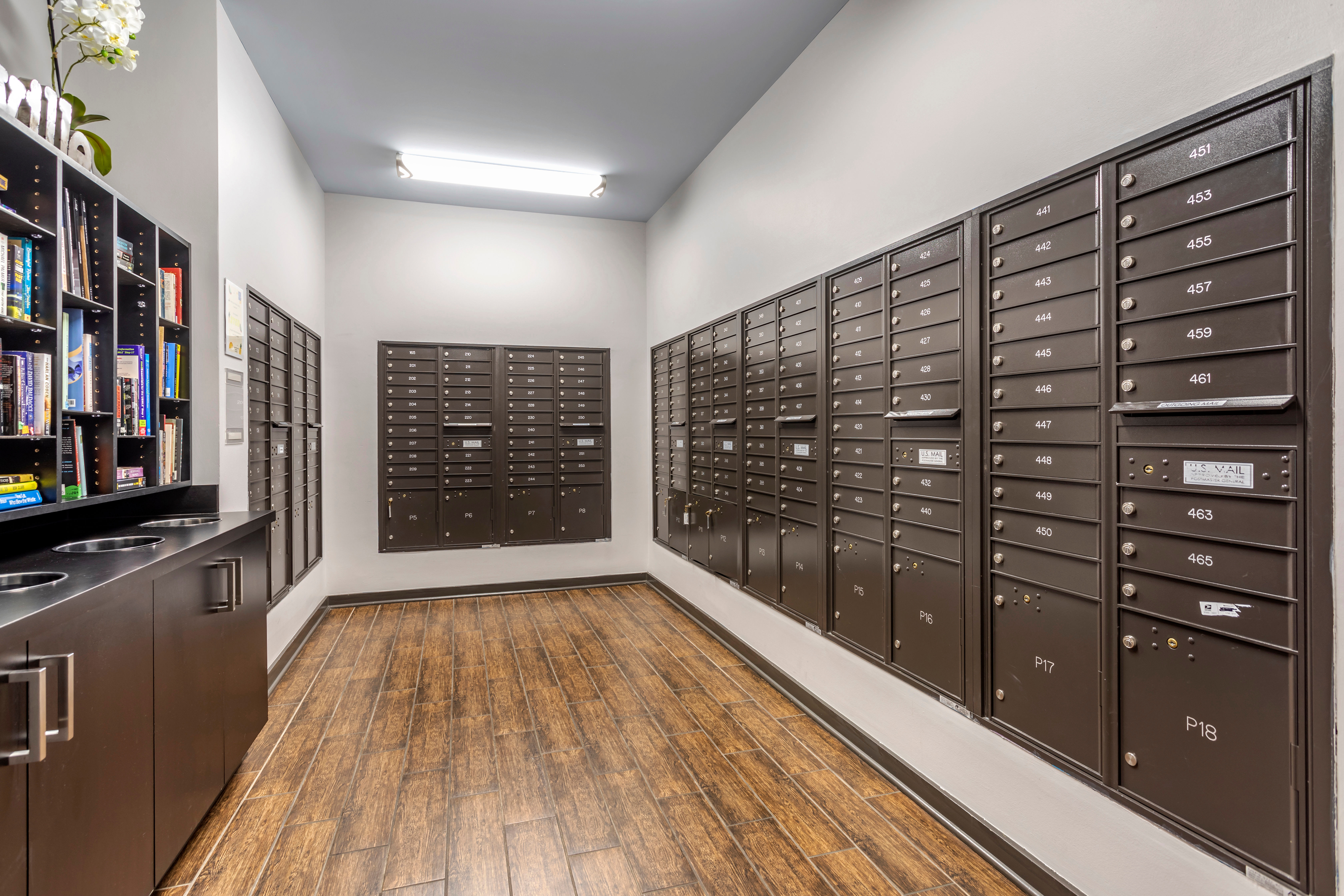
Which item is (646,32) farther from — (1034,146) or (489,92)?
(1034,146)

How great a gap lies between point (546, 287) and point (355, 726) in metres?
3.12

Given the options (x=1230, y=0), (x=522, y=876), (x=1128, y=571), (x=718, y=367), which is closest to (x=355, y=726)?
(x=522, y=876)

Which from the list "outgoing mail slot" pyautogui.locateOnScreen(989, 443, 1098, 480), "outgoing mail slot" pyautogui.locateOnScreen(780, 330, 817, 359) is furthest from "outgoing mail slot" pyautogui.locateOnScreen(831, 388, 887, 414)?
"outgoing mail slot" pyautogui.locateOnScreen(989, 443, 1098, 480)

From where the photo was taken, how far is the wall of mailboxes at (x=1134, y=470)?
1.06m

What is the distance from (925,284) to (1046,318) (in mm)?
460

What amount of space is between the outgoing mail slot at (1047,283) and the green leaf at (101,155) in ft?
8.34

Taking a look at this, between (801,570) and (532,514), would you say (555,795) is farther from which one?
(532,514)

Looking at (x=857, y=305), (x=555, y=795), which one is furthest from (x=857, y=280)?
(x=555, y=795)

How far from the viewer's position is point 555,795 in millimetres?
2014

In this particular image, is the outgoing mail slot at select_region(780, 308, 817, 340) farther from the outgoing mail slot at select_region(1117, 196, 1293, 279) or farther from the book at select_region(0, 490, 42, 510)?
the book at select_region(0, 490, 42, 510)

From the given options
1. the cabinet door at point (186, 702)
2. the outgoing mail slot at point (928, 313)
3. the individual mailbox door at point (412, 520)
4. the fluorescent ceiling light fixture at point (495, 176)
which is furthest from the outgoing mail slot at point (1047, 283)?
the individual mailbox door at point (412, 520)

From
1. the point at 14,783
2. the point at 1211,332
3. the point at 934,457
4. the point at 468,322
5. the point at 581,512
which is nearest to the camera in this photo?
the point at 14,783

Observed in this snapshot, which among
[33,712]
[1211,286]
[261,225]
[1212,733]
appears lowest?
[1212,733]

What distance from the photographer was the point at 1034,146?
1.58m
